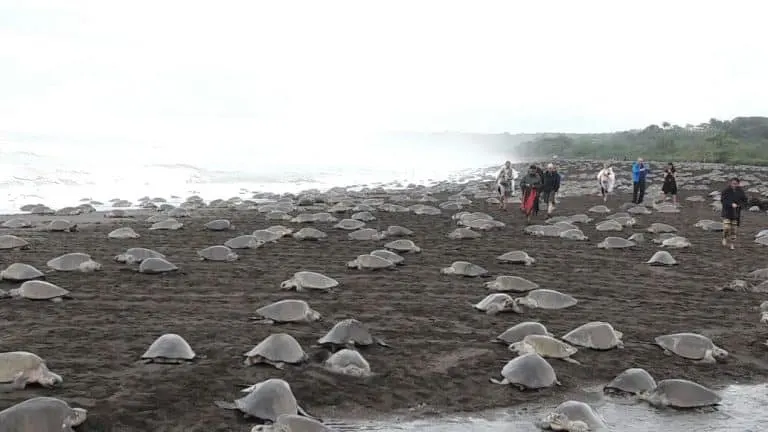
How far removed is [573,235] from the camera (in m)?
Answer: 15.6

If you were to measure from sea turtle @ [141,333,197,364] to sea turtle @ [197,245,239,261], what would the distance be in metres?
5.36

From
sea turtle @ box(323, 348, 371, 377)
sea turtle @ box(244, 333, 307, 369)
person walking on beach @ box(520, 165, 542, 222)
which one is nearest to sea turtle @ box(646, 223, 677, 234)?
person walking on beach @ box(520, 165, 542, 222)

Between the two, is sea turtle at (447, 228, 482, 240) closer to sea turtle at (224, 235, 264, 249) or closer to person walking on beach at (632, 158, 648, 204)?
sea turtle at (224, 235, 264, 249)

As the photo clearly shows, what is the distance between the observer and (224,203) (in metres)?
24.5

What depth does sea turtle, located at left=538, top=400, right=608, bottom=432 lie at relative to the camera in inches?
206

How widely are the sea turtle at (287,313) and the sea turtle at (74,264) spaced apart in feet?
12.2

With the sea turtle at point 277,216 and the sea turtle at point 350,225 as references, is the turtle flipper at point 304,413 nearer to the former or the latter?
the sea turtle at point 350,225

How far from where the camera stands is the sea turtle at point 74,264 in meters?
10.4

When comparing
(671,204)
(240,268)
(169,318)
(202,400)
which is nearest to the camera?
(202,400)

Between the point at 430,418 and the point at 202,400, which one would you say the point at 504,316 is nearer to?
the point at 430,418

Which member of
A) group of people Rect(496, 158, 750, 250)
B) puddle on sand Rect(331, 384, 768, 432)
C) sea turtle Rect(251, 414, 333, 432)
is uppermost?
group of people Rect(496, 158, 750, 250)

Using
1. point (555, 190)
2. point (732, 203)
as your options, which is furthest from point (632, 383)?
point (555, 190)

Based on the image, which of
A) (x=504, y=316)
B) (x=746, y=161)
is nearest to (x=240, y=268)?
(x=504, y=316)

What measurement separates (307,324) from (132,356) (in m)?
2.01
